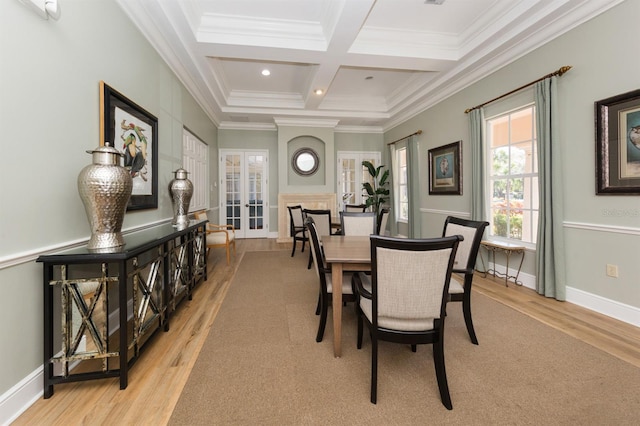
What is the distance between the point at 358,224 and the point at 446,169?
2476 mm

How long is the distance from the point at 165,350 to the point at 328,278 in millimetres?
1297

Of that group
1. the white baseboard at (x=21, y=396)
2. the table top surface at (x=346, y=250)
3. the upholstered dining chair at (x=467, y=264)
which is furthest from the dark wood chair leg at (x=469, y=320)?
the white baseboard at (x=21, y=396)

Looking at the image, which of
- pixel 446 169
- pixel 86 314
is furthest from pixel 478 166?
pixel 86 314

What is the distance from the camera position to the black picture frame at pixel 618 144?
7.59 ft

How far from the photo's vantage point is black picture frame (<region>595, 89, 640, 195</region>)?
2312mm

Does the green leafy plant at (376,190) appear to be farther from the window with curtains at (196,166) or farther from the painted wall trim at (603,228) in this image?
the painted wall trim at (603,228)

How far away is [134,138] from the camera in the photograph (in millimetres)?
2566

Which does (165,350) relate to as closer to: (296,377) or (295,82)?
(296,377)

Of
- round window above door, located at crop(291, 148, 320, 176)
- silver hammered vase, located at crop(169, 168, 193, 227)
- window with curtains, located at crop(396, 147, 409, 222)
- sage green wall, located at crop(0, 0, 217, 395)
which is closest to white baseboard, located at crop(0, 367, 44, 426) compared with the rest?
sage green wall, located at crop(0, 0, 217, 395)

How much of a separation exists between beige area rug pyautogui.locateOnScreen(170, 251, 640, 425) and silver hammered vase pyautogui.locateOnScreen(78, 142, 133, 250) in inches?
40.0

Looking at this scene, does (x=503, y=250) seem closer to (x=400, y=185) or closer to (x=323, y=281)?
(x=323, y=281)

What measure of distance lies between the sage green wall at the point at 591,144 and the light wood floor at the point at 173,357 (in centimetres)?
36

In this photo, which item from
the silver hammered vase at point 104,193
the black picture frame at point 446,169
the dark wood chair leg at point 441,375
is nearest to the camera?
the dark wood chair leg at point 441,375

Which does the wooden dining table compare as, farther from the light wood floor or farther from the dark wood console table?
the dark wood console table
